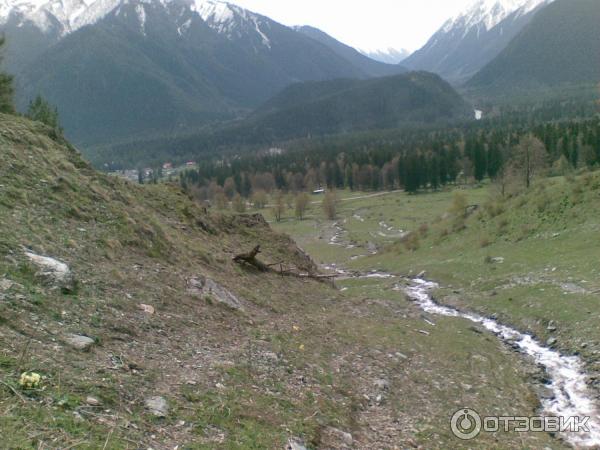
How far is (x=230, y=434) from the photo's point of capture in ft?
34.9

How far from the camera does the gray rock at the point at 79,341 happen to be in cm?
1168

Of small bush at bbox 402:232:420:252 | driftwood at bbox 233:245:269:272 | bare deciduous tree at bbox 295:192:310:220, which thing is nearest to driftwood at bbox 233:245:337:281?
driftwood at bbox 233:245:269:272

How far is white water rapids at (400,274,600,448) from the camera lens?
15.4 meters

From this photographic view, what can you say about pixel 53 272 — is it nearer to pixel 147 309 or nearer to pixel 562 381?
pixel 147 309

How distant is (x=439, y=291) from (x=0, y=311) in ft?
113

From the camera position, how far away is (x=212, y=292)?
2077 centimetres

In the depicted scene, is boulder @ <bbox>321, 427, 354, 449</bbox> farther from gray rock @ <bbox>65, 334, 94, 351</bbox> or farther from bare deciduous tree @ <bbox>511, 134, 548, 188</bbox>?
bare deciduous tree @ <bbox>511, 134, 548, 188</bbox>

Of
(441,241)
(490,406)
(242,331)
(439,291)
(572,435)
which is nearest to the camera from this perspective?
(572,435)

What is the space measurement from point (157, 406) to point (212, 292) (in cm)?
1029

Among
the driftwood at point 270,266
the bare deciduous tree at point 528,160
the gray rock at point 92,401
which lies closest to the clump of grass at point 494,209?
the bare deciduous tree at point 528,160

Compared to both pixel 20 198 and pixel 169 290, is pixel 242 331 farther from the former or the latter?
pixel 20 198

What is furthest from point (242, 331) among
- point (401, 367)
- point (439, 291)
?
point (439, 291)

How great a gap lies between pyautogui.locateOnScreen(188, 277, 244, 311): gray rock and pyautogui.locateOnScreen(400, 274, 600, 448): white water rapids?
1333cm

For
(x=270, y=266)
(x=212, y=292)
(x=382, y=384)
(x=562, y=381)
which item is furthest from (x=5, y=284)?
(x=562, y=381)
